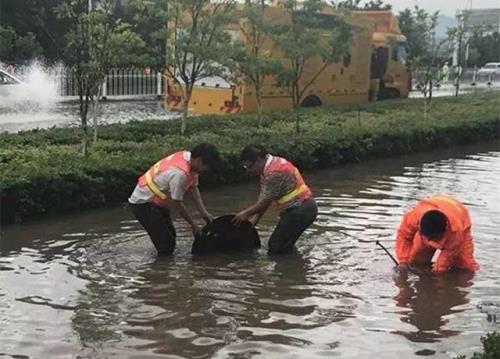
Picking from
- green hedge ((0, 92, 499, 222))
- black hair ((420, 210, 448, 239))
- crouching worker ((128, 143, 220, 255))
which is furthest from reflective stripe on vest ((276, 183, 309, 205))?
green hedge ((0, 92, 499, 222))

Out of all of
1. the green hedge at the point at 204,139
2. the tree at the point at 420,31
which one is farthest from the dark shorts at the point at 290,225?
the tree at the point at 420,31

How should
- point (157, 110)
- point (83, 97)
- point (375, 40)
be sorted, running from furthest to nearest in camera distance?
point (375, 40) → point (157, 110) → point (83, 97)

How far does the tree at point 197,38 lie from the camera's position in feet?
48.8

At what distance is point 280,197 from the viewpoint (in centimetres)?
775

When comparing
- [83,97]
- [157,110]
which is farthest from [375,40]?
[83,97]

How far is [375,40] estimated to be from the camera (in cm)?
2892

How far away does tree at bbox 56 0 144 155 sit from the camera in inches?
450

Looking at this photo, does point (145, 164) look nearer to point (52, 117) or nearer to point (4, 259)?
point (4, 259)

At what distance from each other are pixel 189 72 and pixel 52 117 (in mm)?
6076

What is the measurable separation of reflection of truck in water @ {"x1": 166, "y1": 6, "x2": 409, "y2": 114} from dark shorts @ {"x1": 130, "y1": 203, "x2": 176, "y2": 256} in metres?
10.1

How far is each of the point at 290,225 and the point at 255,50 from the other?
972 centimetres

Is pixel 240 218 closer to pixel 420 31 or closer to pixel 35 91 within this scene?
pixel 420 31

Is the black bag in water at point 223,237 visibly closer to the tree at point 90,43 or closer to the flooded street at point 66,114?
the tree at point 90,43

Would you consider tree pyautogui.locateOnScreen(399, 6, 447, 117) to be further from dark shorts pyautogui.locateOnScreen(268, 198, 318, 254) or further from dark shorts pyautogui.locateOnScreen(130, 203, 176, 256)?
dark shorts pyautogui.locateOnScreen(130, 203, 176, 256)
